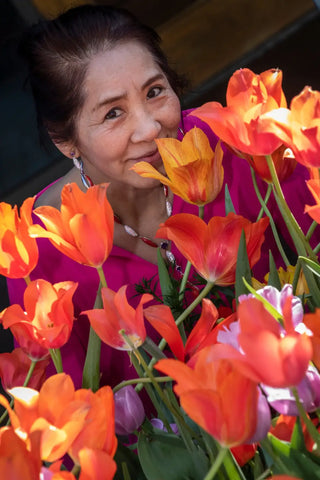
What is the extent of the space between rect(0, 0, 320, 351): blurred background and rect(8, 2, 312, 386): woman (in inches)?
65.6

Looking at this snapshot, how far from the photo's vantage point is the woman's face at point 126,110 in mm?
909

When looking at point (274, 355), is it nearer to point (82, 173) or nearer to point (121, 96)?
point (121, 96)

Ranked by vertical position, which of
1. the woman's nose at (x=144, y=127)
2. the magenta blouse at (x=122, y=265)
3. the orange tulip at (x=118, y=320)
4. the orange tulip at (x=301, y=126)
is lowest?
the magenta blouse at (x=122, y=265)

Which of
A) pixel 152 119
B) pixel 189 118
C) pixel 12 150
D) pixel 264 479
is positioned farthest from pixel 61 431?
pixel 12 150

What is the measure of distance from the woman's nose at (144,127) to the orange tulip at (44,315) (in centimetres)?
45

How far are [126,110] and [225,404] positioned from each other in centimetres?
65

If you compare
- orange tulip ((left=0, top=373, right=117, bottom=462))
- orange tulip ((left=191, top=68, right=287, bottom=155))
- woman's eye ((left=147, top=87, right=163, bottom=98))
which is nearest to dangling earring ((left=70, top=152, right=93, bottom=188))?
woman's eye ((left=147, top=87, right=163, bottom=98))

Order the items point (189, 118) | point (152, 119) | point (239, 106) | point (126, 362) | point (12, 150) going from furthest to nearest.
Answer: point (12, 150), point (189, 118), point (126, 362), point (152, 119), point (239, 106)

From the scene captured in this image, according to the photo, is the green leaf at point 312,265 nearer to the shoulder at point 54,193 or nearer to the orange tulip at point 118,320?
the orange tulip at point 118,320

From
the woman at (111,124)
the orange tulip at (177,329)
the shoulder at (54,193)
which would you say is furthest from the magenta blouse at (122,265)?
the orange tulip at (177,329)

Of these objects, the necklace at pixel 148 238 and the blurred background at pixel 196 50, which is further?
the blurred background at pixel 196 50

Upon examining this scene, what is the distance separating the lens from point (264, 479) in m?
0.39

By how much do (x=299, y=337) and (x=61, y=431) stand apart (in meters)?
0.11

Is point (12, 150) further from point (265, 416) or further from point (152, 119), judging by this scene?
point (265, 416)
